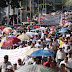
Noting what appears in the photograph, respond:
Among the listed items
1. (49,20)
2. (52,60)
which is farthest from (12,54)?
(49,20)

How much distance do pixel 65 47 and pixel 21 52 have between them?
3.28m

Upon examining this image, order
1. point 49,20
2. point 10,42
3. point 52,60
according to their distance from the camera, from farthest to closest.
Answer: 1. point 49,20
2. point 10,42
3. point 52,60

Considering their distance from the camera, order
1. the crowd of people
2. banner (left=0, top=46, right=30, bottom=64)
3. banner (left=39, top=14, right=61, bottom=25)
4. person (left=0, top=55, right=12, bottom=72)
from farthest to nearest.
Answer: banner (left=39, top=14, right=61, bottom=25) → banner (left=0, top=46, right=30, bottom=64) → person (left=0, top=55, right=12, bottom=72) → the crowd of people

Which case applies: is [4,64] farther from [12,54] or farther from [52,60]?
[52,60]

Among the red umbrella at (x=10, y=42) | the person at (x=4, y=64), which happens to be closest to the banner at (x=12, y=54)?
the person at (x=4, y=64)

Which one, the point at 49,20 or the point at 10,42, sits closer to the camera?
the point at 10,42

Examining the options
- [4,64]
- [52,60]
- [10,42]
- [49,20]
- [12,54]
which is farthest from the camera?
[49,20]

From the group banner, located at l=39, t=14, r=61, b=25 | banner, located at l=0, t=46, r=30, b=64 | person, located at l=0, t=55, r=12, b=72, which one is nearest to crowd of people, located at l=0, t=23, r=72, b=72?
person, located at l=0, t=55, r=12, b=72

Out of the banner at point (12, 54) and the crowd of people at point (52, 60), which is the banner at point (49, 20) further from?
the banner at point (12, 54)

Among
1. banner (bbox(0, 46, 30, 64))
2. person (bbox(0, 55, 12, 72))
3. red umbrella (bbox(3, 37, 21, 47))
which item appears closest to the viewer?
person (bbox(0, 55, 12, 72))

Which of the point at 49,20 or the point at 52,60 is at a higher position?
the point at 49,20

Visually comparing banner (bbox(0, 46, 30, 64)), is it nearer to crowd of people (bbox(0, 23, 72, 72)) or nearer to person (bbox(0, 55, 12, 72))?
crowd of people (bbox(0, 23, 72, 72))

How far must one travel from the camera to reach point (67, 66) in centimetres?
1048

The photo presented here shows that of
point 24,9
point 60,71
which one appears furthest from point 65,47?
point 24,9
